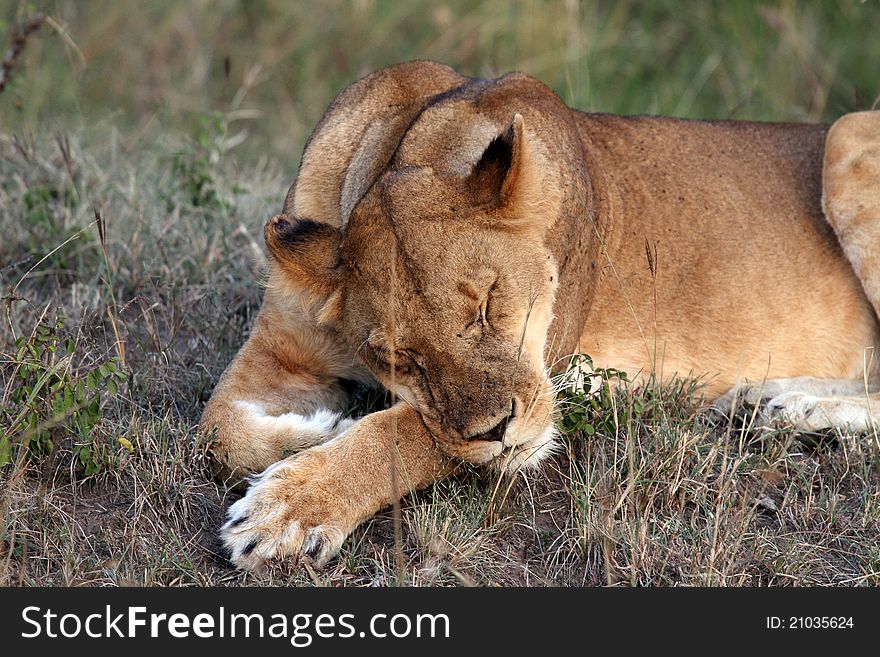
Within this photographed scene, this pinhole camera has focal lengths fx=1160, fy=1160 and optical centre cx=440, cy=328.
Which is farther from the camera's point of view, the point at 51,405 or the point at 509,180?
the point at 51,405

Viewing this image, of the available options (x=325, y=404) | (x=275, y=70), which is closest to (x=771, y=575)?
(x=325, y=404)

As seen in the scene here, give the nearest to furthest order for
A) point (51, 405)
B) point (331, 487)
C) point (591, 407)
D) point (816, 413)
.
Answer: point (331, 487) → point (51, 405) → point (591, 407) → point (816, 413)

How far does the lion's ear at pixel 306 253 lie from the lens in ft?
10.1

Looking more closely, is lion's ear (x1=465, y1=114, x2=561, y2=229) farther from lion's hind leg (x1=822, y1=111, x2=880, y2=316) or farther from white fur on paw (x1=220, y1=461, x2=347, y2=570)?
lion's hind leg (x1=822, y1=111, x2=880, y2=316)

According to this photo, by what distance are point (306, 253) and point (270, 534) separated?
74cm

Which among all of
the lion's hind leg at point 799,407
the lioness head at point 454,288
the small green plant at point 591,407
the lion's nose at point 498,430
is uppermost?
the lioness head at point 454,288

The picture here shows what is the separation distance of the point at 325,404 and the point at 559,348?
80 centimetres

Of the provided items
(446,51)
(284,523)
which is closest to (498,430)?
(284,523)

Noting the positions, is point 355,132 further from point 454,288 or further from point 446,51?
point 446,51

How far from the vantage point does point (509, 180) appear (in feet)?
9.69

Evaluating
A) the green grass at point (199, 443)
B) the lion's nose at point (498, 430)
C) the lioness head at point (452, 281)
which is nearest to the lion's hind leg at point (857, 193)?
the green grass at point (199, 443)

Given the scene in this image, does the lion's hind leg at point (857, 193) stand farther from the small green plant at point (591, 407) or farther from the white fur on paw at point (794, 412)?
the small green plant at point (591, 407)

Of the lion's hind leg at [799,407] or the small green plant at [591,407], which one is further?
the lion's hind leg at [799,407]

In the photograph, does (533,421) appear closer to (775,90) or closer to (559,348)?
(559,348)
